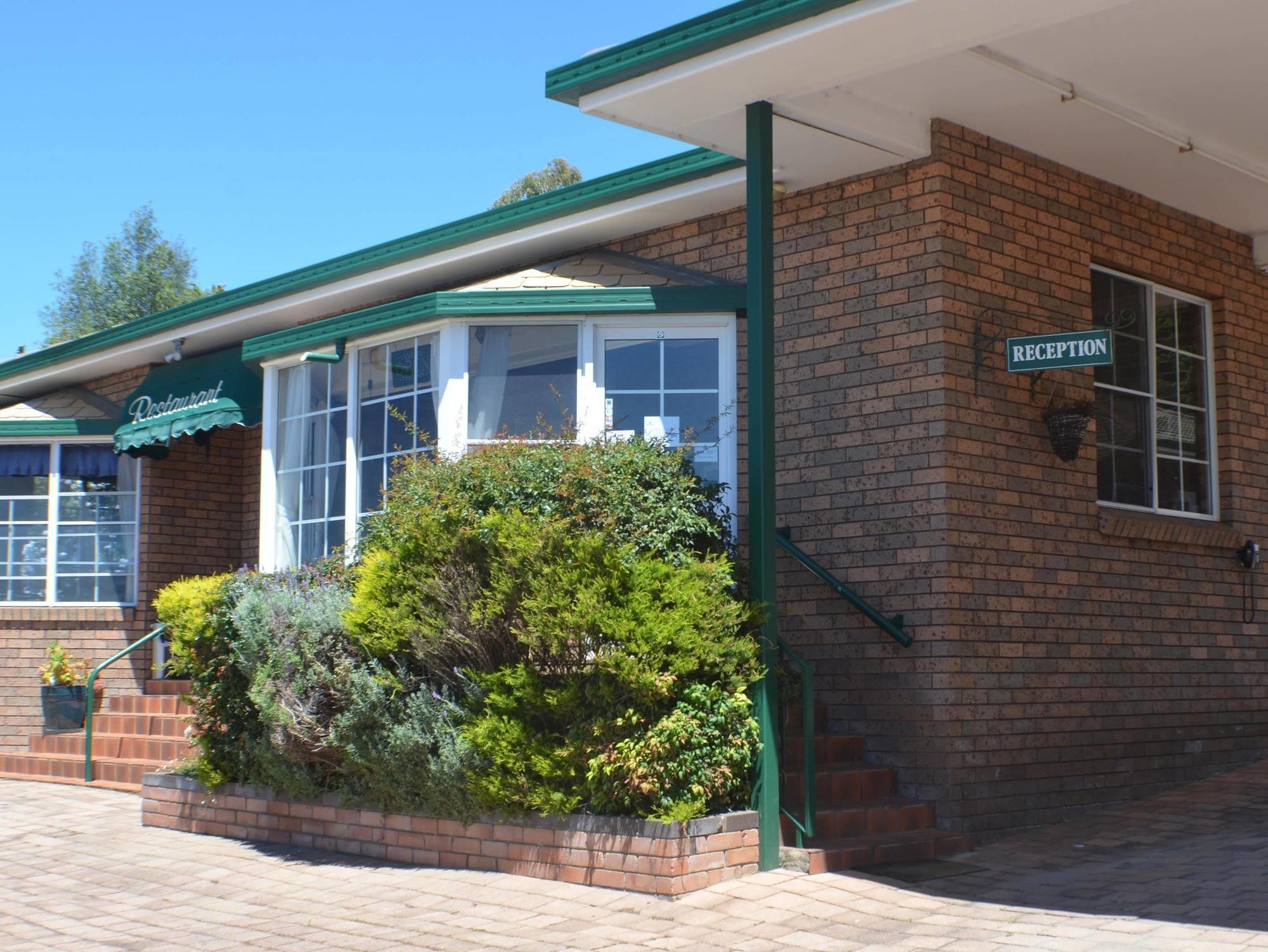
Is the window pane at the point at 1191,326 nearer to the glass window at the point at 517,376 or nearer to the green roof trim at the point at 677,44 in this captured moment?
the glass window at the point at 517,376

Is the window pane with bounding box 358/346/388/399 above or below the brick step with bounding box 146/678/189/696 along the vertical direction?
above

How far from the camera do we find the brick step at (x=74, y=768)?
11.5 metres

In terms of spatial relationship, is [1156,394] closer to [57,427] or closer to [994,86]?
[994,86]

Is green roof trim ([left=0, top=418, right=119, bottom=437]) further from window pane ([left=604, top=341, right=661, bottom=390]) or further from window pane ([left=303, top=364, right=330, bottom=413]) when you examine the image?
window pane ([left=604, top=341, right=661, bottom=390])

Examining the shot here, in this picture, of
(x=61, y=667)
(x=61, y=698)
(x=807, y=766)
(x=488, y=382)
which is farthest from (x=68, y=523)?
(x=807, y=766)

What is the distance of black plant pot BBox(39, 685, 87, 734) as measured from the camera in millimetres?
12805

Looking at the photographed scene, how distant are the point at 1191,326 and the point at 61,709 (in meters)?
10.5

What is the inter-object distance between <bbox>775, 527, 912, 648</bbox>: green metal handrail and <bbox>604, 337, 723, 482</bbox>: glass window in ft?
3.66

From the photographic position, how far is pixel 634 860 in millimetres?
6727

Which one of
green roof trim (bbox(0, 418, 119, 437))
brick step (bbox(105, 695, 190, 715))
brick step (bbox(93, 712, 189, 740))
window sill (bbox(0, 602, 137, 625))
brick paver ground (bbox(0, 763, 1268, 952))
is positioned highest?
green roof trim (bbox(0, 418, 119, 437))

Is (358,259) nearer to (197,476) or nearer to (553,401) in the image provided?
(553,401)

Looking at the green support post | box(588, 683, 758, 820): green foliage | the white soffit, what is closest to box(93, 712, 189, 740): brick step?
the white soffit

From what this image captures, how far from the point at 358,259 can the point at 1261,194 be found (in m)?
7.11

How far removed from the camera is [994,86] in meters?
7.97
